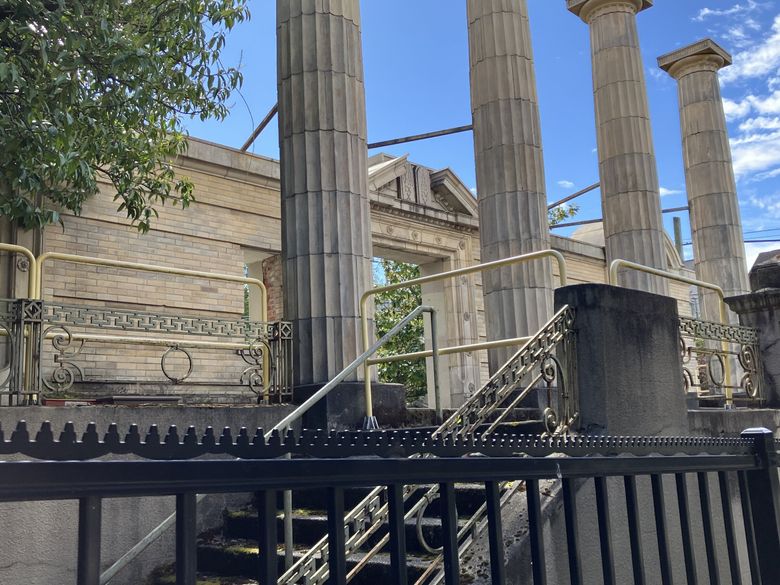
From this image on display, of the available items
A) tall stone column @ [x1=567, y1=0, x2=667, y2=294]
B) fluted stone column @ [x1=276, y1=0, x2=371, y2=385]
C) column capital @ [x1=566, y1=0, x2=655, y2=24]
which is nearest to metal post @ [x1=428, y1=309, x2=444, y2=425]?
fluted stone column @ [x1=276, y1=0, x2=371, y2=385]

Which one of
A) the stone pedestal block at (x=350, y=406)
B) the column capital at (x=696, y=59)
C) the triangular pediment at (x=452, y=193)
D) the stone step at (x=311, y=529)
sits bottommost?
the stone step at (x=311, y=529)

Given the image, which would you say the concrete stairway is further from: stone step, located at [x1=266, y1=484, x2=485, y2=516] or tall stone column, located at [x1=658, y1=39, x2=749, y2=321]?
tall stone column, located at [x1=658, y1=39, x2=749, y2=321]

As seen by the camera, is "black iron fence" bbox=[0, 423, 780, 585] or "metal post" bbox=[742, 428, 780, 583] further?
"metal post" bbox=[742, 428, 780, 583]

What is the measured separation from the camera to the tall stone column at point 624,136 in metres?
15.5

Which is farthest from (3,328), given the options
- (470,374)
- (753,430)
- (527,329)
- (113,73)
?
(470,374)

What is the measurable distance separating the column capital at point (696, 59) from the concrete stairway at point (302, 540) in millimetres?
17386

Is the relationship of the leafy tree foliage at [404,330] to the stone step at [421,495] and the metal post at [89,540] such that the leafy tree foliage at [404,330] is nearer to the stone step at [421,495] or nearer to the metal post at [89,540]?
the stone step at [421,495]

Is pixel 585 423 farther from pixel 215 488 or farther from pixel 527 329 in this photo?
pixel 527 329

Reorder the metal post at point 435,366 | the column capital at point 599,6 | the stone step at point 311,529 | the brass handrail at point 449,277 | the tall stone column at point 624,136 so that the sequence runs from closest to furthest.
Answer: the stone step at point 311,529 < the brass handrail at point 449,277 < the metal post at point 435,366 < the tall stone column at point 624,136 < the column capital at point 599,6

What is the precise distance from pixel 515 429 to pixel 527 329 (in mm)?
5340

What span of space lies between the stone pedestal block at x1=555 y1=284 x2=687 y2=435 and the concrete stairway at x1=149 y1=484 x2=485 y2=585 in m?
1.06

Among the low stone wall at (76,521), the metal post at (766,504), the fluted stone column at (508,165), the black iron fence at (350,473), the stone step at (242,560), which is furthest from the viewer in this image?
the fluted stone column at (508,165)

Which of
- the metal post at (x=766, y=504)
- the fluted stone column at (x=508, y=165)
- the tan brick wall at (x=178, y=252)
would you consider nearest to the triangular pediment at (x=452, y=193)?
the tan brick wall at (x=178, y=252)

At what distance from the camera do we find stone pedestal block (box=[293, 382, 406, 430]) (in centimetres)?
846
